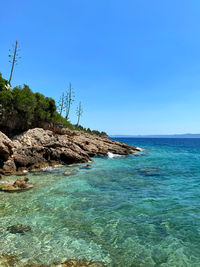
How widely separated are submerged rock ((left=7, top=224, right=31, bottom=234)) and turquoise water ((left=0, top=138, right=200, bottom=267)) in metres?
0.22

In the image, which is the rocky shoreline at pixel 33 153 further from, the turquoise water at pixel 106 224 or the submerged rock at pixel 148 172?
the submerged rock at pixel 148 172

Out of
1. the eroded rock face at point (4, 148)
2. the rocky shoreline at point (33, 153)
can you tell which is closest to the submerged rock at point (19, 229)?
the rocky shoreline at point (33, 153)

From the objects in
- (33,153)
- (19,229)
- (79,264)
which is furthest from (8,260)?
(33,153)

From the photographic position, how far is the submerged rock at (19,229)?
7.82 metres

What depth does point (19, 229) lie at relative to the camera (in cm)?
805

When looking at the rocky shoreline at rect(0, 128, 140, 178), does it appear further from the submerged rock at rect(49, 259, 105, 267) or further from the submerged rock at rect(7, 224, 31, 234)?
the submerged rock at rect(49, 259, 105, 267)

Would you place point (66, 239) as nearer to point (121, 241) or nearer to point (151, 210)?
point (121, 241)

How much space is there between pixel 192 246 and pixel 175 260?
4.33ft

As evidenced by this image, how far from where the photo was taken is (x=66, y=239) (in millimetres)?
7375

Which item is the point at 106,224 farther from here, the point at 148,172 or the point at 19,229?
the point at 148,172

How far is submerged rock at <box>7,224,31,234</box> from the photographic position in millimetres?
7824

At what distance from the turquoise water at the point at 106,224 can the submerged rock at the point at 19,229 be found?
0.72ft

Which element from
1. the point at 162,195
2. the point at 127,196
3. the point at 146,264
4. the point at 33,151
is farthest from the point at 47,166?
the point at 146,264

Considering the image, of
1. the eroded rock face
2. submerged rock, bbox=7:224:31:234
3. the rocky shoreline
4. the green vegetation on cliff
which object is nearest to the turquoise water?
submerged rock, bbox=7:224:31:234
